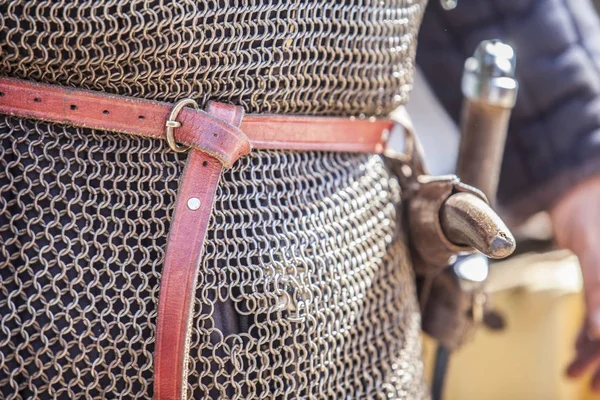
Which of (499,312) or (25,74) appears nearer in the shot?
(25,74)

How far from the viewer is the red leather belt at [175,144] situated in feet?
2.58

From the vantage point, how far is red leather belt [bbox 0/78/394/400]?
0.79 meters

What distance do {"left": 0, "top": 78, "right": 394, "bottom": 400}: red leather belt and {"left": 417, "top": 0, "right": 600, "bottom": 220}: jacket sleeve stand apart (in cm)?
62

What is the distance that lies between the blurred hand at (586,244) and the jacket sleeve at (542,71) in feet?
0.09

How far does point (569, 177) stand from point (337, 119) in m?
0.57

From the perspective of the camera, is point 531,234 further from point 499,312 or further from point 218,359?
point 218,359

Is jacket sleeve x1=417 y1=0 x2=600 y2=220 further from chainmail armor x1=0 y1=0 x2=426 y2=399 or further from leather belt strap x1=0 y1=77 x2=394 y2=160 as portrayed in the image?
leather belt strap x1=0 y1=77 x2=394 y2=160

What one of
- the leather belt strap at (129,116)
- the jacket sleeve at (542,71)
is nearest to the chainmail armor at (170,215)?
the leather belt strap at (129,116)

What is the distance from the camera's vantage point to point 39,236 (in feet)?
2.59

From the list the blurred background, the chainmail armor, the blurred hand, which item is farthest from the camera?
the blurred background

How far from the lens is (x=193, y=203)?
2.66 ft

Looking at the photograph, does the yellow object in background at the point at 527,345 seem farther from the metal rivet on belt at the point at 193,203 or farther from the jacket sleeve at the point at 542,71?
the metal rivet on belt at the point at 193,203

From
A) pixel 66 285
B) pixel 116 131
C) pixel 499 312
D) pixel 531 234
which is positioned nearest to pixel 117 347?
pixel 66 285

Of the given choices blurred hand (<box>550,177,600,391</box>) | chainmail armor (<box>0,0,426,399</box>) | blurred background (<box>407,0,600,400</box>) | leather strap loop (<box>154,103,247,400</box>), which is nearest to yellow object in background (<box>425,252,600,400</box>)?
blurred background (<box>407,0,600,400</box>)
